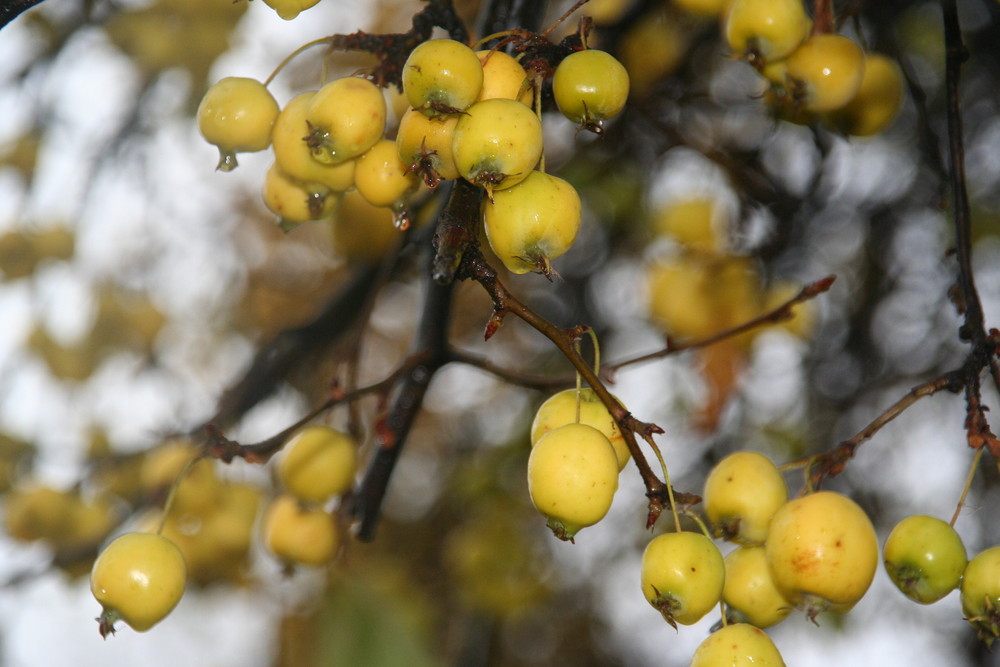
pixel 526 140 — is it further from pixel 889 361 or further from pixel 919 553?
pixel 889 361

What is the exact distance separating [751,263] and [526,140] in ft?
4.27

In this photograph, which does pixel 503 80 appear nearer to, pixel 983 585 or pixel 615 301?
pixel 983 585

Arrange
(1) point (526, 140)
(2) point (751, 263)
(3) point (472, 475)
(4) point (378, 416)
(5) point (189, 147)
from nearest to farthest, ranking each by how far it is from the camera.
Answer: (1) point (526, 140)
(4) point (378, 416)
(2) point (751, 263)
(5) point (189, 147)
(3) point (472, 475)

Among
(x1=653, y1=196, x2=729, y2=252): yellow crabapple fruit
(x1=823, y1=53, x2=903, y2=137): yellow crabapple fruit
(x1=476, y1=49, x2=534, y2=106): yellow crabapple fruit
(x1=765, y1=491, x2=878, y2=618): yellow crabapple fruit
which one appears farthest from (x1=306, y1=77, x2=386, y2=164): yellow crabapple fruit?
(x1=653, y1=196, x2=729, y2=252): yellow crabapple fruit

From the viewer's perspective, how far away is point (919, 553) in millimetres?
857

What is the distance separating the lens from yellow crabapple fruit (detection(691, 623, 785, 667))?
0.77 m

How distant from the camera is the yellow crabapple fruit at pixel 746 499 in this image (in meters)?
0.88

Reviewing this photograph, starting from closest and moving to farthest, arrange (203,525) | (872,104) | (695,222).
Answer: (872,104) < (203,525) < (695,222)

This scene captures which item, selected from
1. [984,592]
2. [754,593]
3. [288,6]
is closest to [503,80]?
[288,6]

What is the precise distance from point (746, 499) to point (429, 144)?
471 millimetres

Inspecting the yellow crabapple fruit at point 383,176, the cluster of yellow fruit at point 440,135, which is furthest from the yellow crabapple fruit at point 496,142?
the yellow crabapple fruit at point 383,176

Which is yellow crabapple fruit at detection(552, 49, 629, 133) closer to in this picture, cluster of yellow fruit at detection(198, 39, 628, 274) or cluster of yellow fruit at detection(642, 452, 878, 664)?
cluster of yellow fruit at detection(198, 39, 628, 274)

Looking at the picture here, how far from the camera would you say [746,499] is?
2.90ft

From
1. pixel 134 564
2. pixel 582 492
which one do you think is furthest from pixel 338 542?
pixel 582 492
